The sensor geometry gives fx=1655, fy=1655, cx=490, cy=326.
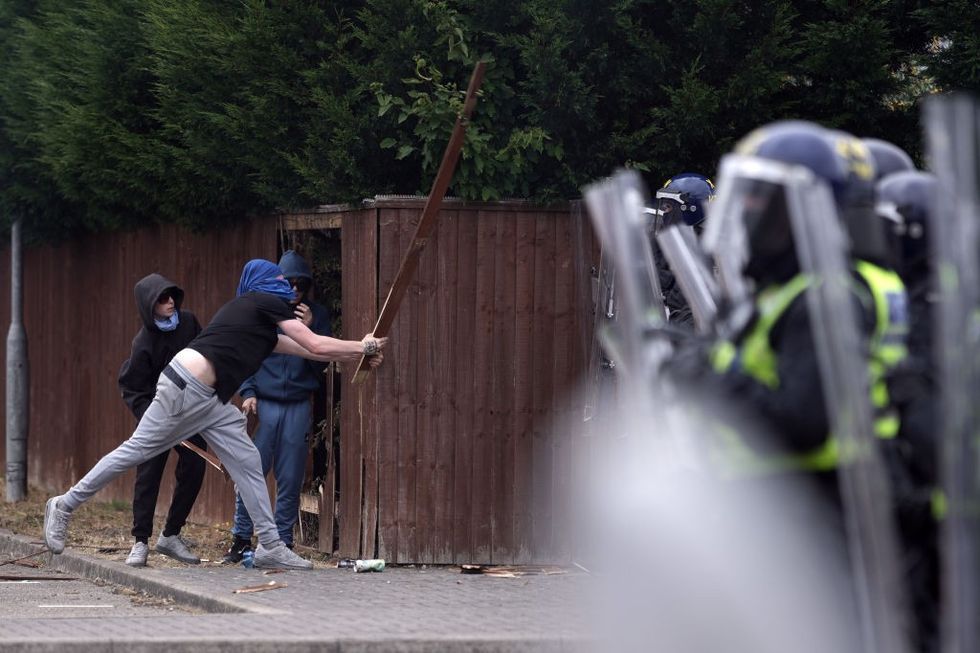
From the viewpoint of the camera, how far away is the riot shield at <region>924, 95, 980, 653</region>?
3311 millimetres

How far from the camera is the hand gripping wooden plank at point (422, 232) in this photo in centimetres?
900

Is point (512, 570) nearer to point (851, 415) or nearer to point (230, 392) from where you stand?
point (230, 392)

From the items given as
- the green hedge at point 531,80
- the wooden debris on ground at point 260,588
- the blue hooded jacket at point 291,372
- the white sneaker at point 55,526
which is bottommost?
the wooden debris on ground at point 260,588

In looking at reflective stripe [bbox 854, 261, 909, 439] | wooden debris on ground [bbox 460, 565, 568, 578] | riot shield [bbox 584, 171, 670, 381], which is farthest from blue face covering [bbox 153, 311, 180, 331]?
reflective stripe [bbox 854, 261, 909, 439]

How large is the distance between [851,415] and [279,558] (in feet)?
22.0

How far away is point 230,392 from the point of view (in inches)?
384

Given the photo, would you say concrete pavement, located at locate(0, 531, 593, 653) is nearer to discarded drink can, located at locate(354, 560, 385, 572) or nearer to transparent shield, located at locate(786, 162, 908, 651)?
discarded drink can, located at locate(354, 560, 385, 572)

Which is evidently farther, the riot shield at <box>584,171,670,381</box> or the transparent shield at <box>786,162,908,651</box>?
the riot shield at <box>584,171,670,381</box>

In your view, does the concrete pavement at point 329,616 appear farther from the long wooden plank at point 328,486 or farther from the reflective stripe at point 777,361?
the reflective stripe at point 777,361

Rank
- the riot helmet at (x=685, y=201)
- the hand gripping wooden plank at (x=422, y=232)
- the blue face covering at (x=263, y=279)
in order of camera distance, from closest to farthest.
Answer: the riot helmet at (x=685, y=201)
the hand gripping wooden plank at (x=422, y=232)
the blue face covering at (x=263, y=279)

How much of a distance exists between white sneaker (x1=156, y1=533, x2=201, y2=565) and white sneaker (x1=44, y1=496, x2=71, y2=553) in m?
0.61

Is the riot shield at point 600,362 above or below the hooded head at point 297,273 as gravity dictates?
below

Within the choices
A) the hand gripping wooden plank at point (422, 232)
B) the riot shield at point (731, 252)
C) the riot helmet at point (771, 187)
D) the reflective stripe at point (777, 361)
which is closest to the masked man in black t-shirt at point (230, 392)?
the hand gripping wooden plank at point (422, 232)

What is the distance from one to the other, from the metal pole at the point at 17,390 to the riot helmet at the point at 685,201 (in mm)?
7325
